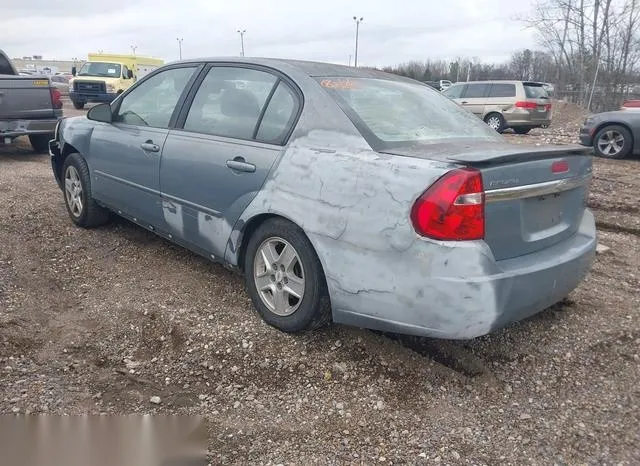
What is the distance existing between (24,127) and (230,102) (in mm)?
6552

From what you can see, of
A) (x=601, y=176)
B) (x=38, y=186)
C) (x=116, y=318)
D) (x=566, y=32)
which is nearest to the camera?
(x=116, y=318)

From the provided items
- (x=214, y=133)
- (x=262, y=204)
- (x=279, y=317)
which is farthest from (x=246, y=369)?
(x=214, y=133)

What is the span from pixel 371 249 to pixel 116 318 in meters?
1.84

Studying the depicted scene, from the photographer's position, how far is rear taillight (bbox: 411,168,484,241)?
2.51 meters

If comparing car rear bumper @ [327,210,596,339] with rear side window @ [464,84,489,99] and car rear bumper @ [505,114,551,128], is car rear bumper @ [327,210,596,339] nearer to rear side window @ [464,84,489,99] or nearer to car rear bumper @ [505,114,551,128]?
car rear bumper @ [505,114,551,128]

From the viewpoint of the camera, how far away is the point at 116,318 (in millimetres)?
3553

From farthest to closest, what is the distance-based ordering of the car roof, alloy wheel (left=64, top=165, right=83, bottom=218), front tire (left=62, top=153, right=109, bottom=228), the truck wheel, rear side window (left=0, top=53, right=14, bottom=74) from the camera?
the truck wheel < rear side window (left=0, top=53, right=14, bottom=74) < alloy wheel (left=64, top=165, right=83, bottom=218) < front tire (left=62, top=153, right=109, bottom=228) < the car roof

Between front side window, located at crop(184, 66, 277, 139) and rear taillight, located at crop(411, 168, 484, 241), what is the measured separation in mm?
1379

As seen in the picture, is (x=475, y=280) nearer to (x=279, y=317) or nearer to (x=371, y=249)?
(x=371, y=249)

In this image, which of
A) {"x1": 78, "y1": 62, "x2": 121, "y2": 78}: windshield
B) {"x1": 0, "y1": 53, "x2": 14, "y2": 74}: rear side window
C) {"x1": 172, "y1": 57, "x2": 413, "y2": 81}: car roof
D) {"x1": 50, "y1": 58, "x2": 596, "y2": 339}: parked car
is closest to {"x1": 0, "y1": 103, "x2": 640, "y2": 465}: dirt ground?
{"x1": 50, "y1": 58, "x2": 596, "y2": 339}: parked car

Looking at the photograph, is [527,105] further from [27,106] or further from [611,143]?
[27,106]

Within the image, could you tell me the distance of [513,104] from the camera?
1675cm

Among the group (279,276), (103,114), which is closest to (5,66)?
(103,114)

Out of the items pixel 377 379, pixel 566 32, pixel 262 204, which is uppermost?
pixel 566 32
